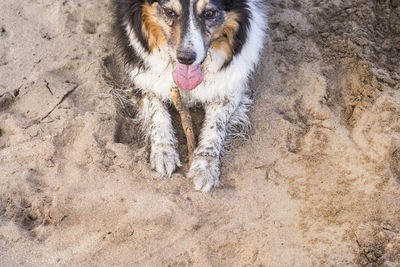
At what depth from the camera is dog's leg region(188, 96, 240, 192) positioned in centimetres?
326

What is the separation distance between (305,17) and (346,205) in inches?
86.6

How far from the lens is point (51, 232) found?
2.89m

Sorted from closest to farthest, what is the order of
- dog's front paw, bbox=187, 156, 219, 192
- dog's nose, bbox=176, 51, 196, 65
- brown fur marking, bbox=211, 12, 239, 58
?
1. dog's nose, bbox=176, 51, 196, 65
2. dog's front paw, bbox=187, 156, 219, 192
3. brown fur marking, bbox=211, 12, 239, 58

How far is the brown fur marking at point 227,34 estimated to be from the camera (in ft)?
10.9

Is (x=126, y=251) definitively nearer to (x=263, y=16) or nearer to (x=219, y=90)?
(x=219, y=90)

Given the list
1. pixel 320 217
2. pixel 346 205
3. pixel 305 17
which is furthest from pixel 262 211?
pixel 305 17

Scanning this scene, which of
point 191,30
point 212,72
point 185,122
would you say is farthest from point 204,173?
point 191,30

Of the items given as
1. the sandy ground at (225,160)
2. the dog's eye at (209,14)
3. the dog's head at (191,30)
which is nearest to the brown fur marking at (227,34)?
the dog's head at (191,30)

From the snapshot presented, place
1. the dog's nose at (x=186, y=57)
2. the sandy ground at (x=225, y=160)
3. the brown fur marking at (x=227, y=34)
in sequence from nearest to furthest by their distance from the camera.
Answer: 1. the sandy ground at (x=225, y=160)
2. the dog's nose at (x=186, y=57)
3. the brown fur marking at (x=227, y=34)

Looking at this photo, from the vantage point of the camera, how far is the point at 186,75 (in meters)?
3.38

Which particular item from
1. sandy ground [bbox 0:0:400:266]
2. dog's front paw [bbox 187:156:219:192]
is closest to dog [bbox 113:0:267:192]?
dog's front paw [bbox 187:156:219:192]

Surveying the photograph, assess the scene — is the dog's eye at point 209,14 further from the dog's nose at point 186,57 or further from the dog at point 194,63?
the dog's nose at point 186,57

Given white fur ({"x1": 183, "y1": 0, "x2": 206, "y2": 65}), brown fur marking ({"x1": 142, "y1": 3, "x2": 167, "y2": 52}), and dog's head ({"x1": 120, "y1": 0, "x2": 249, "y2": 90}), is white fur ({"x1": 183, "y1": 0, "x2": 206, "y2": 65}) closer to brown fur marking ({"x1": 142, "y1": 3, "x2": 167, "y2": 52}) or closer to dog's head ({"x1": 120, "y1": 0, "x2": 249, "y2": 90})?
dog's head ({"x1": 120, "y1": 0, "x2": 249, "y2": 90})

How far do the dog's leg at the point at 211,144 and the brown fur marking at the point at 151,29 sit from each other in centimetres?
71
